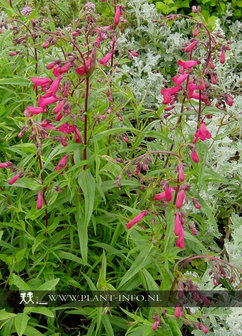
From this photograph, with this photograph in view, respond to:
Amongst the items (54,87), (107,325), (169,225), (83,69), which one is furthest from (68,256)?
(83,69)

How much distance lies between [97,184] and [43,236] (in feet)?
1.64

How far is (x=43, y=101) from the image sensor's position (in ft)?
6.69

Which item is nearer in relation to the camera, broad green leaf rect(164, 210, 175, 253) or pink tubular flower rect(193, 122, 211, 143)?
broad green leaf rect(164, 210, 175, 253)

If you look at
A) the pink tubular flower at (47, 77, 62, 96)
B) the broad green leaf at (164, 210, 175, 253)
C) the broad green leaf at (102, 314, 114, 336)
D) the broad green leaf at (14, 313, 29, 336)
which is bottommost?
the broad green leaf at (102, 314, 114, 336)

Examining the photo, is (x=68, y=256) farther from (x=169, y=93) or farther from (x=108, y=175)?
(x=169, y=93)

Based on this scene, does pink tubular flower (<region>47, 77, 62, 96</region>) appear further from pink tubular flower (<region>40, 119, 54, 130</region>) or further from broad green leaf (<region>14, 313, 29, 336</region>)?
broad green leaf (<region>14, 313, 29, 336</region>)

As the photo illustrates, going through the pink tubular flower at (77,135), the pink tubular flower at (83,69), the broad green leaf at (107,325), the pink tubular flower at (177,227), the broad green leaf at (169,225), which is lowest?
the broad green leaf at (107,325)

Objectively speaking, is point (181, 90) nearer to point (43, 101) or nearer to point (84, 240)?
point (43, 101)

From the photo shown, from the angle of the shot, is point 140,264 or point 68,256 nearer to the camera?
point 140,264

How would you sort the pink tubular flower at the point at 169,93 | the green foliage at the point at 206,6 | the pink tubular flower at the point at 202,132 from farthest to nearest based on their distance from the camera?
the green foliage at the point at 206,6, the pink tubular flower at the point at 169,93, the pink tubular flower at the point at 202,132

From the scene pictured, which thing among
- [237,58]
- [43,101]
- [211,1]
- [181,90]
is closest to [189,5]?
[211,1]

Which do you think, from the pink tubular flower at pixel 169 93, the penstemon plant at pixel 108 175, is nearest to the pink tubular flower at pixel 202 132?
the penstemon plant at pixel 108 175

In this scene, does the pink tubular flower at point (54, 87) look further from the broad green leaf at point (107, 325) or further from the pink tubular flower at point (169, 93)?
the broad green leaf at point (107, 325)

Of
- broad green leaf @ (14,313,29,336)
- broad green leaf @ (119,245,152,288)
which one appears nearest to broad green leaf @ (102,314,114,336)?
broad green leaf @ (119,245,152,288)
